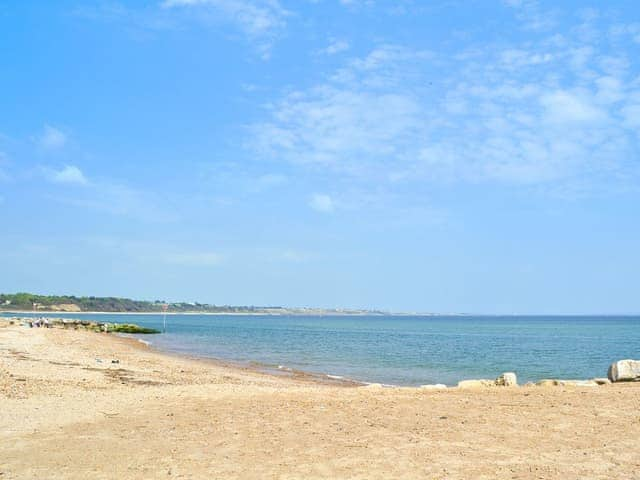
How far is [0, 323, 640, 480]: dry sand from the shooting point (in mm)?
8414

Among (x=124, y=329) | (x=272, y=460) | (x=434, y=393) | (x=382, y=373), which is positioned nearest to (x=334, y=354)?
(x=382, y=373)

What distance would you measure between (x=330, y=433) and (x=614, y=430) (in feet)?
18.0

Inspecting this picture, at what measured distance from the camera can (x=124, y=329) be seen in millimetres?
85188

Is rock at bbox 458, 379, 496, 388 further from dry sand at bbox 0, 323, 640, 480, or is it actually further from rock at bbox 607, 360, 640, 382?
rock at bbox 607, 360, 640, 382

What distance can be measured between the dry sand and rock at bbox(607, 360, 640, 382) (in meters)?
4.41

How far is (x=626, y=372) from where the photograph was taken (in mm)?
20906

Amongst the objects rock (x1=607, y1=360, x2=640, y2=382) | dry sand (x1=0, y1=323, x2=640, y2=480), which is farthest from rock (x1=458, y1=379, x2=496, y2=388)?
rock (x1=607, y1=360, x2=640, y2=382)

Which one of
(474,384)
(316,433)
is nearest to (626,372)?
(474,384)

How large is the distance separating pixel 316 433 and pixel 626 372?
15.3 metres

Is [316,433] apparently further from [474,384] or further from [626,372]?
[626,372]

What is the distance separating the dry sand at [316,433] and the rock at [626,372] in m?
4.41

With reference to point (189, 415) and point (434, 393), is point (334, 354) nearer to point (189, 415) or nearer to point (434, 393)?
point (434, 393)

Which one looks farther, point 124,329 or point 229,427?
point 124,329

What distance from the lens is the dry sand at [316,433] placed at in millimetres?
8414
